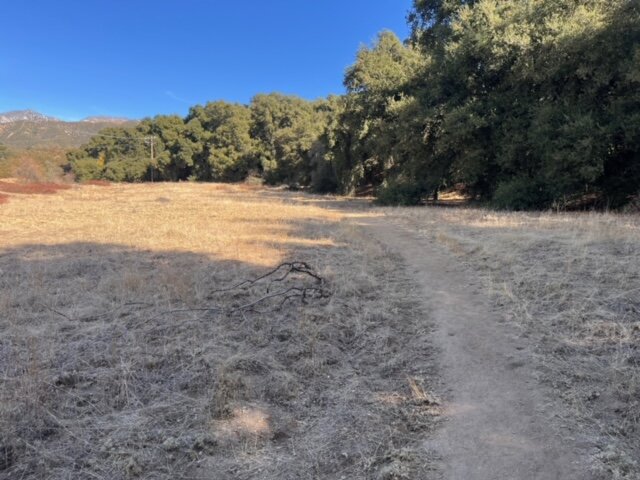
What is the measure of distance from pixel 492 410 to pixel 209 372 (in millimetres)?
2569

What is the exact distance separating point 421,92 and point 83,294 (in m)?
19.0

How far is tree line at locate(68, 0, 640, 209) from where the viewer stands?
14.8 metres

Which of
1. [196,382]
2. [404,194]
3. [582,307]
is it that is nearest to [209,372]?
[196,382]

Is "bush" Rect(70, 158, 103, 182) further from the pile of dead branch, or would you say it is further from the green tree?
the pile of dead branch

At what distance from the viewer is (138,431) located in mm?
3381

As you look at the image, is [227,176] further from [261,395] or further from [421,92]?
[261,395]

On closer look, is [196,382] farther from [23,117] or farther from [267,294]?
[23,117]

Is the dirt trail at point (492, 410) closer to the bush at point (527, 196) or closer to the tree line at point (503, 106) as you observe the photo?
the tree line at point (503, 106)

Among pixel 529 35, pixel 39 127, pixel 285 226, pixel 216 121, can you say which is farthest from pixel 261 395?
pixel 39 127

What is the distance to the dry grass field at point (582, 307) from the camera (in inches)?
134

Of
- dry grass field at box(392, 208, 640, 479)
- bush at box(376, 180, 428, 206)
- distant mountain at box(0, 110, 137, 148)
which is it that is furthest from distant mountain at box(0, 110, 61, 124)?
dry grass field at box(392, 208, 640, 479)

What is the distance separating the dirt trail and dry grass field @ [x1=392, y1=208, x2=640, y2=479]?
185 mm

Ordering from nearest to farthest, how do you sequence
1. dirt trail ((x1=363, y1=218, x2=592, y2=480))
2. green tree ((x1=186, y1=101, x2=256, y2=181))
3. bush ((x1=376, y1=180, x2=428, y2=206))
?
1. dirt trail ((x1=363, y1=218, x2=592, y2=480))
2. bush ((x1=376, y1=180, x2=428, y2=206))
3. green tree ((x1=186, y1=101, x2=256, y2=181))

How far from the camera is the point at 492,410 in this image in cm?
359
